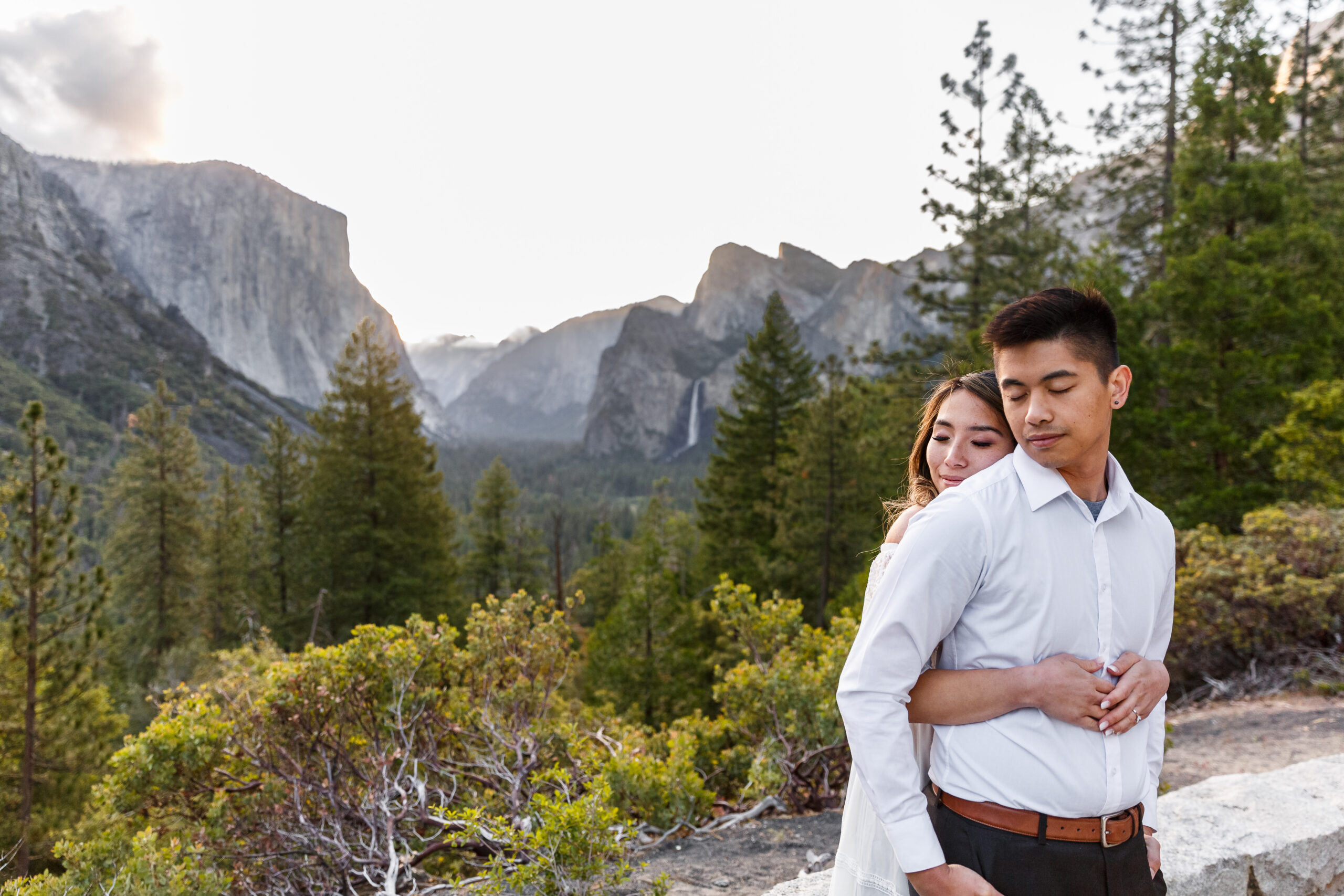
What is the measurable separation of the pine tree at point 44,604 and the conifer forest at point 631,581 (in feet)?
0.28

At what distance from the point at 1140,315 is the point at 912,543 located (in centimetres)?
1312

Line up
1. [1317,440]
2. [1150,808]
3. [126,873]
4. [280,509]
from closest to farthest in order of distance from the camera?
1. [1150,808]
2. [126,873]
3. [1317,440]
4. [280,509]

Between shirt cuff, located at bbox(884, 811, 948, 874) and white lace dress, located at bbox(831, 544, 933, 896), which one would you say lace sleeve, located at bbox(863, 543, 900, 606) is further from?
shirt cuff, located at bbox(884, 811, 948, 874)

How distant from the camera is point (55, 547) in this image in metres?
11.5

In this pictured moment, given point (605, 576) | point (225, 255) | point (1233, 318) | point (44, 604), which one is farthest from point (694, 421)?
point (44, 604)

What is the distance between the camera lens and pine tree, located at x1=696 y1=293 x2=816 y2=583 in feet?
77.1

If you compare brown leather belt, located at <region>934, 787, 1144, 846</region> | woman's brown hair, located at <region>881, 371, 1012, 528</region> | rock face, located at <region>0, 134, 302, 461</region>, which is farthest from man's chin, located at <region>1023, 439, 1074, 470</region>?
rock face, located at <region>0, 134, 302, 461</region>

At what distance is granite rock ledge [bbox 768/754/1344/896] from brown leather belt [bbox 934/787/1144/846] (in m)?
1.44

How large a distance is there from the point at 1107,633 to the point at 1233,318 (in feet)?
42.2

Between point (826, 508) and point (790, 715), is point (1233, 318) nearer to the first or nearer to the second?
point (826, 508)

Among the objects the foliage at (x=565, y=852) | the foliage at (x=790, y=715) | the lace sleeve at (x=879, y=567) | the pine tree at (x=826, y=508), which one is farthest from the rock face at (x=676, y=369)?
the lace sleeve at (x=879, y=567)

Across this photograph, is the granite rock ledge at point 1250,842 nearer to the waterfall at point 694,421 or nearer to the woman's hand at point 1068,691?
the woman's hand at point 1068,691

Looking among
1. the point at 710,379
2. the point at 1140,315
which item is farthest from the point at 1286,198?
the point at 710,379

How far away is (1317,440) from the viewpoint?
31.0ft
